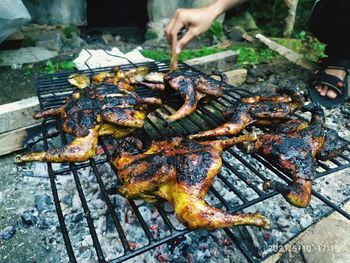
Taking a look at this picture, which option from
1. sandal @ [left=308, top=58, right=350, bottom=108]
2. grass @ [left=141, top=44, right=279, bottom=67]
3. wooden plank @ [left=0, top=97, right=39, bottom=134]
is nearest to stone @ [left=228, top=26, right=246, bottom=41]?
grass @ [left=141, top=44, right=279, bottom=67]

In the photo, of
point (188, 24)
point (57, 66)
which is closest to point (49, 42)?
point (57, 66)

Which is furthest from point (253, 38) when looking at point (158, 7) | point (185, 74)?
point (185, 74)

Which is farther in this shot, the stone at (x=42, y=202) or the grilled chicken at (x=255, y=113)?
the stone at (x=42, y=202)

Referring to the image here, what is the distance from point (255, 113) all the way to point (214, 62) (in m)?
2.01

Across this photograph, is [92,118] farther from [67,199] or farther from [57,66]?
[57,66]

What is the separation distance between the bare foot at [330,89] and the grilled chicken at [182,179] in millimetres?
2595

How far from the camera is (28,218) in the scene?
2.45 m

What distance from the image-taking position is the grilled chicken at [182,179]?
159 cm

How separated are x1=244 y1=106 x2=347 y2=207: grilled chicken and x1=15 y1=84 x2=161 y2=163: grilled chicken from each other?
0.90 m

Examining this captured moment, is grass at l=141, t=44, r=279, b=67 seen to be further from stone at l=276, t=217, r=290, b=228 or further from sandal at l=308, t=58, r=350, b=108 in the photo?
stone at l=276, t=217, r=290, b=228

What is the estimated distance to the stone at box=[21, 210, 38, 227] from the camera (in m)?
2.43

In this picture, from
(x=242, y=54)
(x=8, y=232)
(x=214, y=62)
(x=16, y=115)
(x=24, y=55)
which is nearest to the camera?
(x=8, y=232)

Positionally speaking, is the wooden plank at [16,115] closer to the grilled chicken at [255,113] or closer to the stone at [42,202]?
the stone at [42,202]
